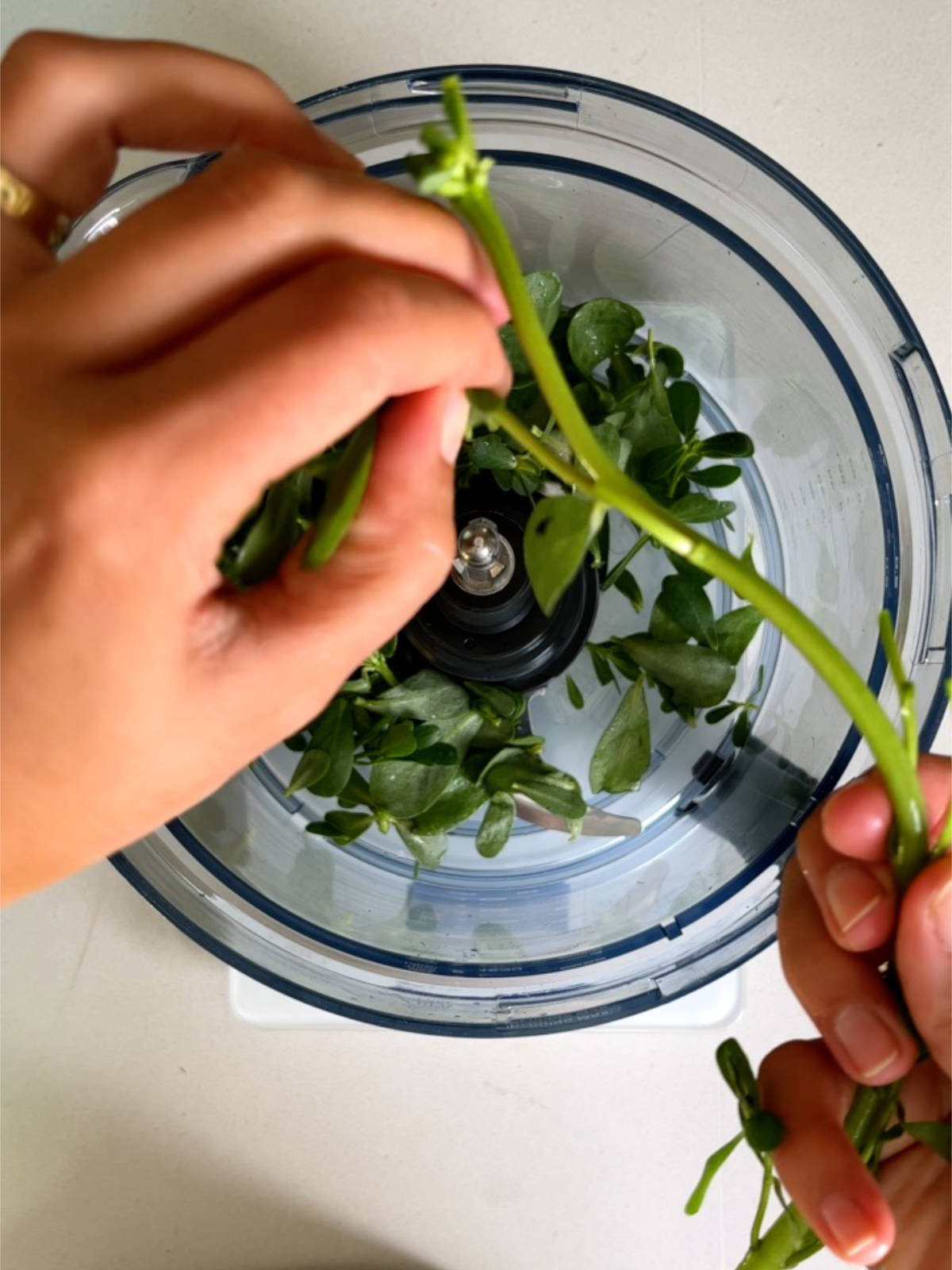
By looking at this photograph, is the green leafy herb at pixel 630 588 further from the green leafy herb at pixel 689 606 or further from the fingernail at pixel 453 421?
the fingernail at pixel 453 421

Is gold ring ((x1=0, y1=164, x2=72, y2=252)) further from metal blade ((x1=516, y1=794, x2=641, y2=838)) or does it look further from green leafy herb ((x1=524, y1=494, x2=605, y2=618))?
metal blade ((x1=516, y1=794, x2=641, y2=838))

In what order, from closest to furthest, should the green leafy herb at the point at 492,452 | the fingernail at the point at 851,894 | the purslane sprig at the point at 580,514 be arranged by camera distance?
the purslane sprig at the point at 580,514
the fingernail at the point at 851,894
the green leafy herb at the point at 492,452

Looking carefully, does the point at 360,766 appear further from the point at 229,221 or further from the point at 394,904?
the point at 229,221

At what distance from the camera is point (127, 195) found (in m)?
0.44

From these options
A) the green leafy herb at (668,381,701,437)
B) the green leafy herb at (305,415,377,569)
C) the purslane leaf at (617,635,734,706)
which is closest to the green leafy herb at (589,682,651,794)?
the purslane leaf at (617,635,734,706)

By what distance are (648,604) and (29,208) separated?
1.13ft

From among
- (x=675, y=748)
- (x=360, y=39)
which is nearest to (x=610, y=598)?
(x=675, y=748)

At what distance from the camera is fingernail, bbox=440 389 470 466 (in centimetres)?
28

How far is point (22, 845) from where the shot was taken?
0.90ft

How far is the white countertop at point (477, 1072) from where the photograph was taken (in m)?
0.55

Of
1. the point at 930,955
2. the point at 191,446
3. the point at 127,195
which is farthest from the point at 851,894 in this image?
the point at 127,195

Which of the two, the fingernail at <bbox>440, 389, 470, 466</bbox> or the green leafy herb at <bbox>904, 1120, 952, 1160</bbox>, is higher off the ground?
the fingernail at <bbox>440, 389, 470, 466</bbox>

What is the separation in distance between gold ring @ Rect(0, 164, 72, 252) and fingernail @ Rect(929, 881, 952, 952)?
1.01 ft

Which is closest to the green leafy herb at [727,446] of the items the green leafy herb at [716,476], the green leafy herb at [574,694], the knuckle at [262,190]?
the green leafy herb at [716,476]
